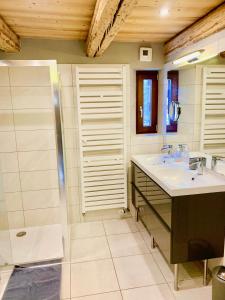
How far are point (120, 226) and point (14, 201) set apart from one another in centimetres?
134

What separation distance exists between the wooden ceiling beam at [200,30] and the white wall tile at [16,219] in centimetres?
265

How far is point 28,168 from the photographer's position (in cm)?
284

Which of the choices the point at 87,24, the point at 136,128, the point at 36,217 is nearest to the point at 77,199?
the point at 36,217

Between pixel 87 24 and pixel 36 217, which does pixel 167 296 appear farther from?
pixel 87 24

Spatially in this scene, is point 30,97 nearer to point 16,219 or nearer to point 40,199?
point 40,199

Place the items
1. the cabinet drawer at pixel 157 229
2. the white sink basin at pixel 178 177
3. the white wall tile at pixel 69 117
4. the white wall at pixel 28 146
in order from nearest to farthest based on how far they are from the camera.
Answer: the white sink basin at pixel 178 177, the cabinet drawer at pixel 157 229, the white wall at pixel 28 146, the white wall tile at pixel 69 117

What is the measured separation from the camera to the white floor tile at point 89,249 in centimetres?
239

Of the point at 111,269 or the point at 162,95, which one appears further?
the point at 162,95

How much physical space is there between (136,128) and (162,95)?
54 centimetres

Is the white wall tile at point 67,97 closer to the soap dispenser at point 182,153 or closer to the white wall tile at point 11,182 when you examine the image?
the white wall tile at point 11,182

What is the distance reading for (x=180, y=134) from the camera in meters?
2.69

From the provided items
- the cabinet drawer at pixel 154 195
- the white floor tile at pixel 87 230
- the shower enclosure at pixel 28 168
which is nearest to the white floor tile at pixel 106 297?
the shower enclosure at pixel 28 168

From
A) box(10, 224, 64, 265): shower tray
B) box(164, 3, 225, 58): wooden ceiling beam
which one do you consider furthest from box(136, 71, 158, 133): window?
box(10, 224, 64, 265): shower tray

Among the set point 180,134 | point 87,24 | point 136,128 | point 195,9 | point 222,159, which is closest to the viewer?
point 195,9
